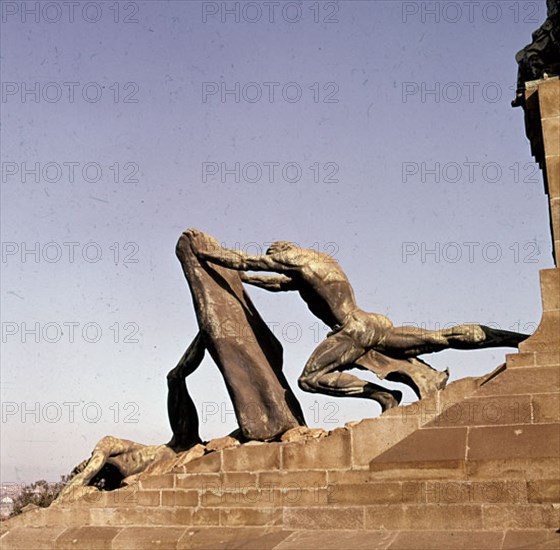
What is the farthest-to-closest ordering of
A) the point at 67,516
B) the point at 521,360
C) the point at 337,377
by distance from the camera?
the point at 337,377, the point at 67,516, the point at 521,360

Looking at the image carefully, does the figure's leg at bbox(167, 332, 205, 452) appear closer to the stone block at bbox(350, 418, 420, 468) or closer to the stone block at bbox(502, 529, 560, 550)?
the stone block at bbox(350, 418, 420, 468)

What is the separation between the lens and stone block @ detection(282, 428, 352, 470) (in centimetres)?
1034

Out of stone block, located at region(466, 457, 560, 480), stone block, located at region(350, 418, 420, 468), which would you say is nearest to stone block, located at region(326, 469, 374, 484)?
stone block, located at region(350, 418, 420, 468)

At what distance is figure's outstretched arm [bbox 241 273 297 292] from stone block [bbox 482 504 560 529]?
4.26 metres

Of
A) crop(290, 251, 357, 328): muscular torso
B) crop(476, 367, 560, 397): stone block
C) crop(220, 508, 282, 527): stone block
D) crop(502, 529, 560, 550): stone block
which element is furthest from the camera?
crop(290, 251, 357, 328): muscular torso

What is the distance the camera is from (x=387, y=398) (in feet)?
37.4

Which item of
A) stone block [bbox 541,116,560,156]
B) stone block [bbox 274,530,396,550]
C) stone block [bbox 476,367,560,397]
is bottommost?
stone block [bbox 274,530,396,550]

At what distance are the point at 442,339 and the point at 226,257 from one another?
2877 mm

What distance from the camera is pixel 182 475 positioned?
36.1ft

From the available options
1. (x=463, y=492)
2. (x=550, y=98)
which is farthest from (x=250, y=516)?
(x=550, y=98)

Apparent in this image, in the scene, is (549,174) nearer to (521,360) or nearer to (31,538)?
(521,360)

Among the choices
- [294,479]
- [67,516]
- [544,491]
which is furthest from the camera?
[67,516]

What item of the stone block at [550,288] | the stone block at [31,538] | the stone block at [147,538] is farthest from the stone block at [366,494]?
the stone block at [31,538]

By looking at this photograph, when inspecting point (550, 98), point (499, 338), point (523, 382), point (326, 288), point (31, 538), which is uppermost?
point (550, 98)
